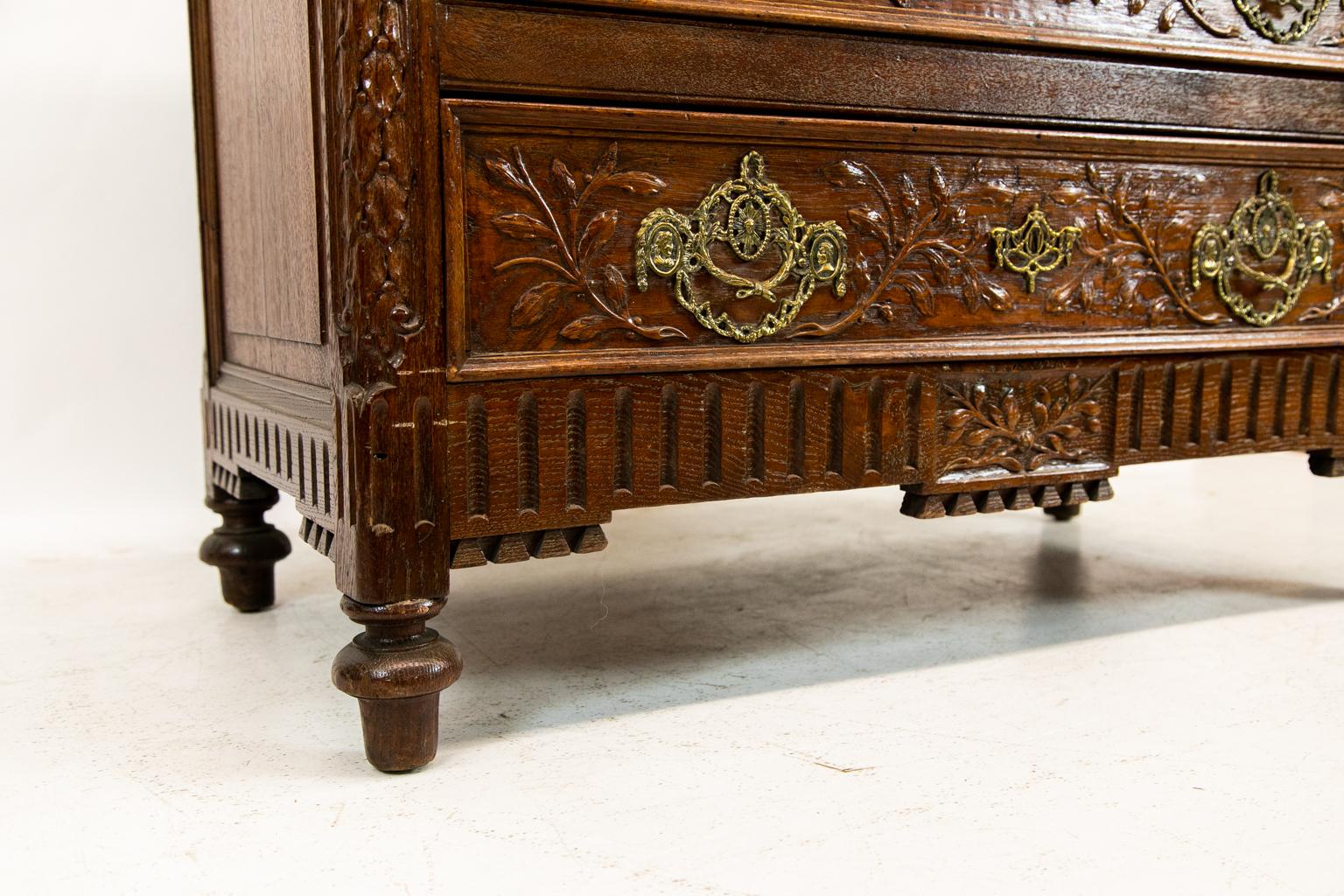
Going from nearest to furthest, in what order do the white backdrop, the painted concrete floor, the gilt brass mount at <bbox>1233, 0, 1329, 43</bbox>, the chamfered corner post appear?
the painted concrete floor < the chamfered corner post < the gilt brass mount at <bbox>1233, 0, 1329, 43</bbox> < the white backdrop

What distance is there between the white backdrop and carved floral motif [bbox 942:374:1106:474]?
1.51 metres

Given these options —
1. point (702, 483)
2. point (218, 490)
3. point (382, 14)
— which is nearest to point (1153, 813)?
point (702, 483)

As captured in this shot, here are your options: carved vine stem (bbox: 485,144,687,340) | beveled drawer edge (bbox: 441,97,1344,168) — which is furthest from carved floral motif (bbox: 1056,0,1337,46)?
carved vine stem (bbox: 485,144,687,340)

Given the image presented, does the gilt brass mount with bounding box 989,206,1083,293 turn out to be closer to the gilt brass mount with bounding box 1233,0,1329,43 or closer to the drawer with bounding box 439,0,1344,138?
the drawer with bounding box 439,0,1344,138

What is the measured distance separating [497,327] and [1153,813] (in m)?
0.76

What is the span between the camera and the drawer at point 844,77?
120 cm

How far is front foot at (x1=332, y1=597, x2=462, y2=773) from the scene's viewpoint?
1.19 metres

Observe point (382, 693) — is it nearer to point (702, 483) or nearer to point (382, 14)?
point (702, 483)

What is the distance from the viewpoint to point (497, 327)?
1228 millimetres

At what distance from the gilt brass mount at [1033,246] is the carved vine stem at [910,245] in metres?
0.04

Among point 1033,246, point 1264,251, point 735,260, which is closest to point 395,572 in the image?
point 735,260

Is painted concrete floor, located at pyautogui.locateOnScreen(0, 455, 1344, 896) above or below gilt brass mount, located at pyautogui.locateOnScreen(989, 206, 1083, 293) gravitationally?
below

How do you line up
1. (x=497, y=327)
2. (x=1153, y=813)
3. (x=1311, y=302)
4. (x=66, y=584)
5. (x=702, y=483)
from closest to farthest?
1. (x=1153, y=813)
2. (x=497, y=327)
3. (x=702, y=483)
4. (x=1311, y=302)
5. (x=66, y=584)

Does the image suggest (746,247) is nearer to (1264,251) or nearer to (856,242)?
(856,242)
